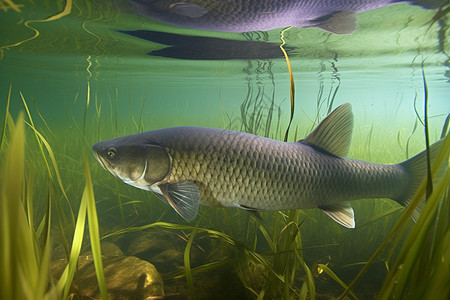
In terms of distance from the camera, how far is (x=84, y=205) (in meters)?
1.62

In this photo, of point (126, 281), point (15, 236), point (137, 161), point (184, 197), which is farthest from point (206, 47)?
point (15, 236)

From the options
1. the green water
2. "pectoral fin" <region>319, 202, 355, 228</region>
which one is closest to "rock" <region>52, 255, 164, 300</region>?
the green water

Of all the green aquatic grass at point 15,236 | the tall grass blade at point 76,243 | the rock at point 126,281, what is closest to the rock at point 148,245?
the rock at point 126,281

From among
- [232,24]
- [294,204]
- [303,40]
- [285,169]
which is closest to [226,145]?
[285,169]

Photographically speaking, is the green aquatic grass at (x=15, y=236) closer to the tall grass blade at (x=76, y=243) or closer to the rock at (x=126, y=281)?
the tall grass blade at (x=76, y=243)

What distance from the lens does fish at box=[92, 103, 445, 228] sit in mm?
2652

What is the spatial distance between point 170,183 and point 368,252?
16.2 feet

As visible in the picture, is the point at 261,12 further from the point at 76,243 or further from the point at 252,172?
the point at 76,243

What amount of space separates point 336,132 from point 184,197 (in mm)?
1700

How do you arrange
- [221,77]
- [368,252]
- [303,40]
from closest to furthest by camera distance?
1. [368,252]
2. [303,40]
3. [221,77]

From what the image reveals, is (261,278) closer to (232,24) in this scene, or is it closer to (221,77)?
(232,24)

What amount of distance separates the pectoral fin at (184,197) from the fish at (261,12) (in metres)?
4.25

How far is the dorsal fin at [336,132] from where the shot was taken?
291 cm

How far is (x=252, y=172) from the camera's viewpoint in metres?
2.67
